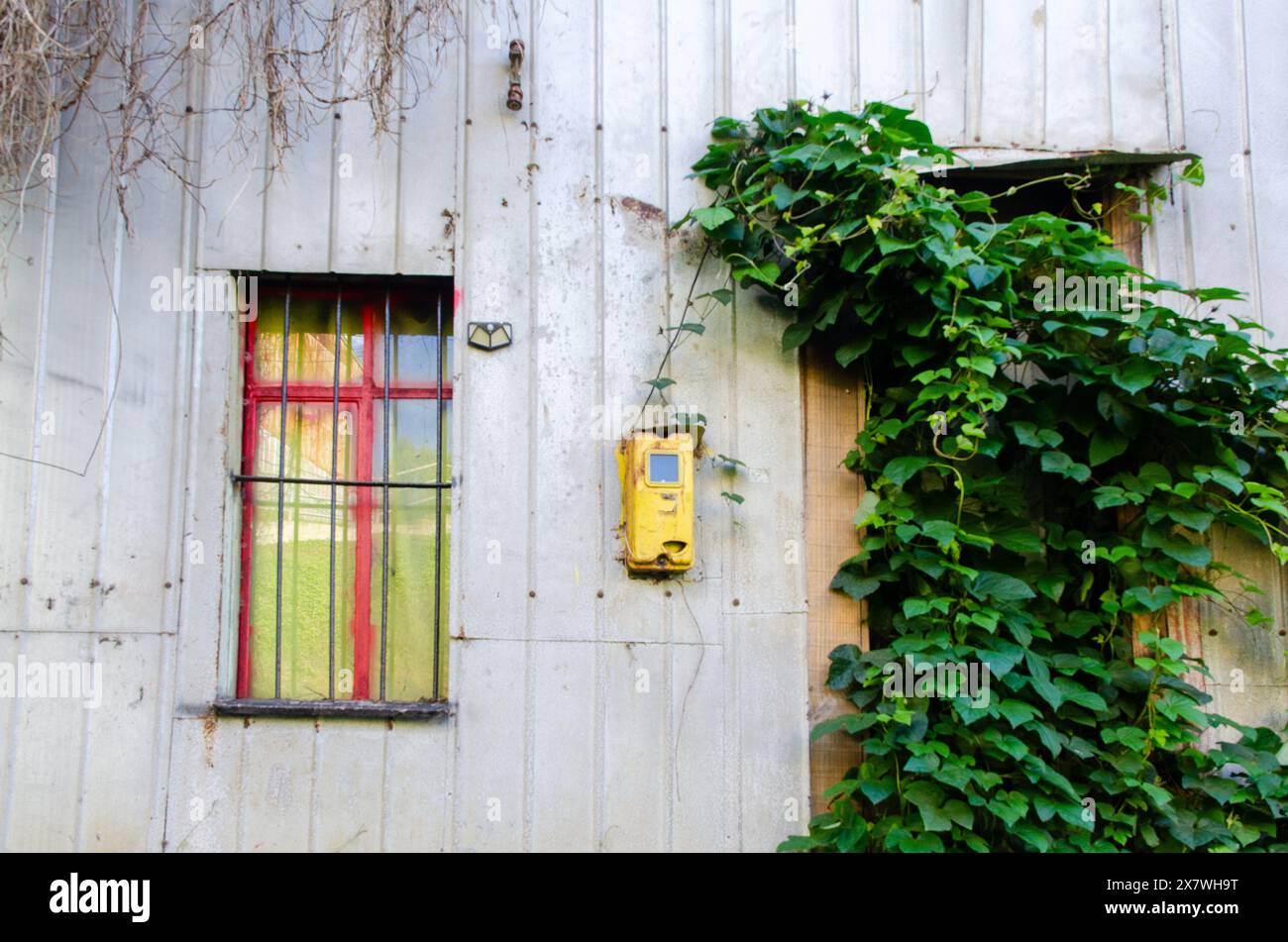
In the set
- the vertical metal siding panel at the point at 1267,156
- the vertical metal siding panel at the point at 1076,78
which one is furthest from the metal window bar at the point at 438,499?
the vertical metal siding panel at the point at 1267,156

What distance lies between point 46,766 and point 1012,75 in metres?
4.31

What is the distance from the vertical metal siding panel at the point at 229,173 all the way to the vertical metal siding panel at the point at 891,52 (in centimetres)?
229

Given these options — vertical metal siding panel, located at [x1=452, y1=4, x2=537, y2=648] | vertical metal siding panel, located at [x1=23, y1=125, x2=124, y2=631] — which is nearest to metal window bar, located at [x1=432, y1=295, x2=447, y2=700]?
vertical metal siding panel, located at [x1=452, y1=4, x2=537, y2=648]

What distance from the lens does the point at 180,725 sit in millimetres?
3375

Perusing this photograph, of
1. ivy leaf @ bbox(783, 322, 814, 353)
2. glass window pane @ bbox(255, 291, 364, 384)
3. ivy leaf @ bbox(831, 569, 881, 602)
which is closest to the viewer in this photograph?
ivy leaf @ bbox(831, 569, 881, 602)

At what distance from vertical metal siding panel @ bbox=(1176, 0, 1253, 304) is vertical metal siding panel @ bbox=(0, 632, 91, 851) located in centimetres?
438

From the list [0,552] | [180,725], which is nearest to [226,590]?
→ [180,725]

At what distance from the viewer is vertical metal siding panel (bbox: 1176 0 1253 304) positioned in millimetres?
3842

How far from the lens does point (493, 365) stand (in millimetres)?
3600

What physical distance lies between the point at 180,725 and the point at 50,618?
22.8 inches

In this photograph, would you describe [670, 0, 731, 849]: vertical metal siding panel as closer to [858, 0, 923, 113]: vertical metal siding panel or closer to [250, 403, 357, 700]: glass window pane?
[858, 0, 923, 113]: vertical metal siding panel

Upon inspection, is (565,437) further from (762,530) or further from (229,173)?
(229,173)
